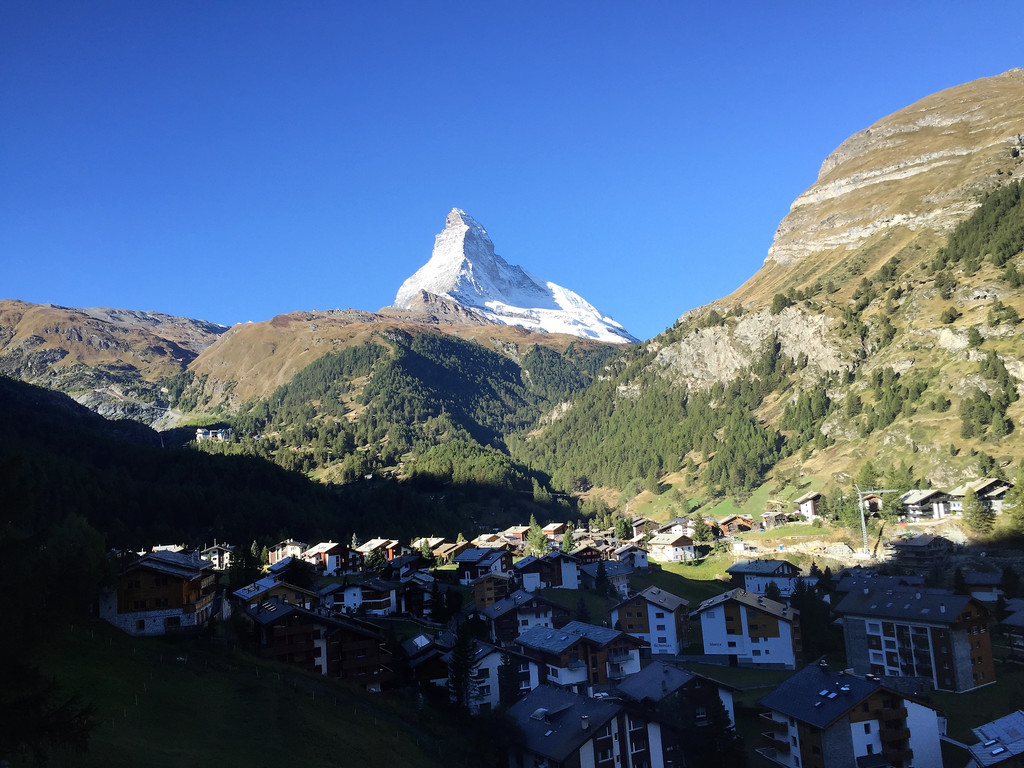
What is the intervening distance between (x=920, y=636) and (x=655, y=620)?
23.9m

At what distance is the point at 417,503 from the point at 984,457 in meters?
101

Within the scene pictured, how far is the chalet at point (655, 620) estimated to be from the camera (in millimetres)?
73500

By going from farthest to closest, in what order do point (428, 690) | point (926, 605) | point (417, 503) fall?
1. point (417, 503)
2. point (926, 605)
3. point (428, 690)

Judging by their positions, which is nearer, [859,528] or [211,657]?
[211,657]

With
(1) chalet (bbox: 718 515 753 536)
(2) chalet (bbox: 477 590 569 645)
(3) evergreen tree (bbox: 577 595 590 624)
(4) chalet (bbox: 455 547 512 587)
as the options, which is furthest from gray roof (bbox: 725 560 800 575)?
(1) chalet (bbox: 718 515 753 536)

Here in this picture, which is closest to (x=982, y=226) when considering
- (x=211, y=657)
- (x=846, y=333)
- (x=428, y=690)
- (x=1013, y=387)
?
(x=846, y=333)

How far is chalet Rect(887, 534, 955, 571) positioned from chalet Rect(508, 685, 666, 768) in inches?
2539

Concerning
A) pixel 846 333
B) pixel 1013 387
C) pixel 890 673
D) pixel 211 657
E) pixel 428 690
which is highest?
pixel 846 333

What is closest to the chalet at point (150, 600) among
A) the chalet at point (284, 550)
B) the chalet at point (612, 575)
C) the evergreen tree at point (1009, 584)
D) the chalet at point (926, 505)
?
the chalet at point (612, 575)

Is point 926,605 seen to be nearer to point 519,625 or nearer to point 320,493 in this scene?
point 519,625

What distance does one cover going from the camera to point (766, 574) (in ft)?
304

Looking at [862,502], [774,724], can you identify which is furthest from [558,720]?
[862,502]

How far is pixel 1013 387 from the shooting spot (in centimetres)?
12588

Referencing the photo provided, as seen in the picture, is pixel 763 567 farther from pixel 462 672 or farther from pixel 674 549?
pixel 462 672
